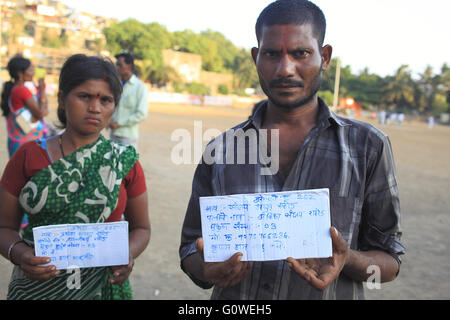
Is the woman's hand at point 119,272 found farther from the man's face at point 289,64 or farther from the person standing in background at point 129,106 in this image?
the person standing in background at point 129,106

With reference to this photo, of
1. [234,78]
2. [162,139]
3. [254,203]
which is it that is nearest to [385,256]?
[254,203]

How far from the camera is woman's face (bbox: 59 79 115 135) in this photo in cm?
188

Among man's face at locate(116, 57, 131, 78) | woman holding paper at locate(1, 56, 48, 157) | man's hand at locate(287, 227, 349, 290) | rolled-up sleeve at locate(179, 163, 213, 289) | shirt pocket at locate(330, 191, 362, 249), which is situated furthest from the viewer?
man's face at locate(116, 57, 131, 78)

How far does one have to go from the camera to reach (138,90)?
5.67 m

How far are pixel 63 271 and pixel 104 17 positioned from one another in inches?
3413

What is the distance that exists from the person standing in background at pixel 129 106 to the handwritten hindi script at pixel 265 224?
14.5 ft

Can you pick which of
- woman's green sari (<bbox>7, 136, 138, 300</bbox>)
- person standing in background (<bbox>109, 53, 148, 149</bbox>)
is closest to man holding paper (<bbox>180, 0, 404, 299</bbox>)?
woman's green sari (<bbox>7, 136, 138, 300</bbox>)

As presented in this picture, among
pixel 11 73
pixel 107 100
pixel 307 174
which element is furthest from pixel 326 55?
pixel 11 73

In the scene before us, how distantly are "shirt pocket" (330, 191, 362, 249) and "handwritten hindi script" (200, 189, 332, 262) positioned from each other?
12cm

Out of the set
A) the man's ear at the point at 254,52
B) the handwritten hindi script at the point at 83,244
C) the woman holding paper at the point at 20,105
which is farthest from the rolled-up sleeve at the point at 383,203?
the woman holding paper at the point at 20,105

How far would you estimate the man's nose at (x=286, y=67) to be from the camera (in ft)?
4.69

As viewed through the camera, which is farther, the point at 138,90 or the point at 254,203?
the point at 138,90

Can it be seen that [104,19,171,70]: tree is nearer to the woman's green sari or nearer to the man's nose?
the woman's green sari

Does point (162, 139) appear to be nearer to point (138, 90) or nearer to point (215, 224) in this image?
point (138, 90)
